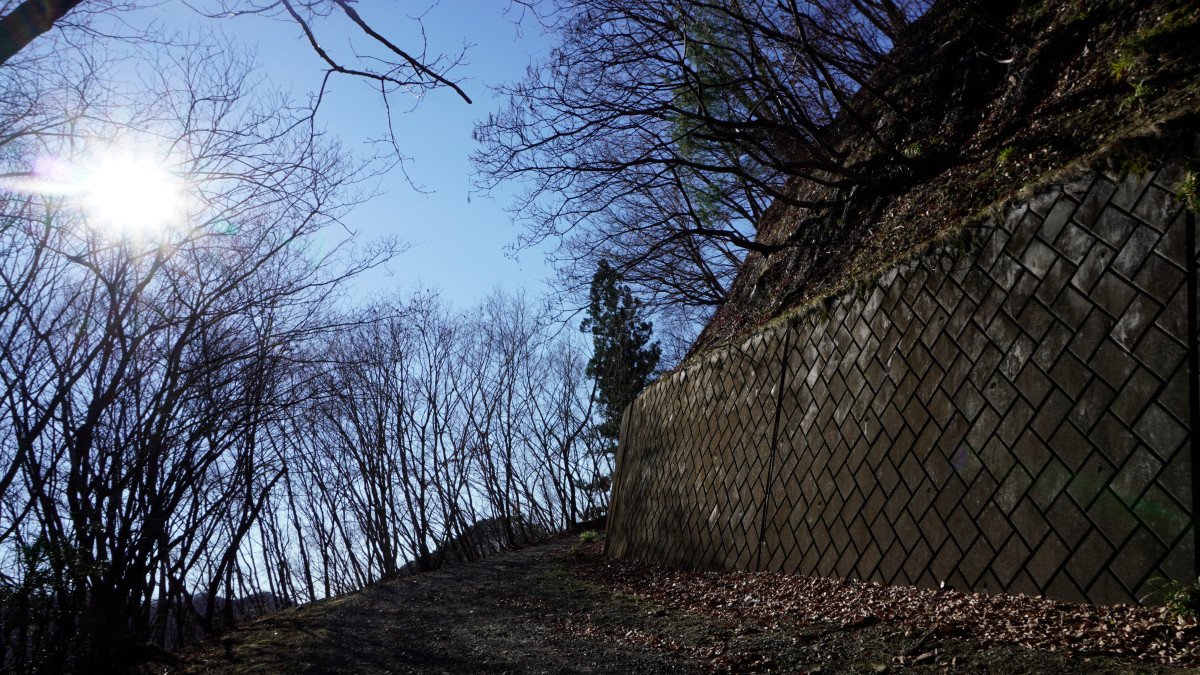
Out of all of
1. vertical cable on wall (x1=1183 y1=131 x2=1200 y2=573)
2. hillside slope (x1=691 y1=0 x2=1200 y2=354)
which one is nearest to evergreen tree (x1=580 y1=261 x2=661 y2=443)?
hillside slope (x1=691 y1=0 x2=1200 y2=354)

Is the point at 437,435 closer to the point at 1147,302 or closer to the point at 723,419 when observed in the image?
the point at 723,419

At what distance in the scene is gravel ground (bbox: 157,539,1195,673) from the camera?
147 inches

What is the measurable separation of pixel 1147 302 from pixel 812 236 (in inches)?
236

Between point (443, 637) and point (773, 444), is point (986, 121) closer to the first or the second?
point (773, 444)

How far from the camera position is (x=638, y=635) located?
5.66 m

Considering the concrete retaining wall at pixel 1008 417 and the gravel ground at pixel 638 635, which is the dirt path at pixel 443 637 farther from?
the concrete retaining wall at pixel 1008 417

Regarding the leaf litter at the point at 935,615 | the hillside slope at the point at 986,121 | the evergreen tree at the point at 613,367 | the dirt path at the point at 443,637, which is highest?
the evergreen tree at the point at 613,367

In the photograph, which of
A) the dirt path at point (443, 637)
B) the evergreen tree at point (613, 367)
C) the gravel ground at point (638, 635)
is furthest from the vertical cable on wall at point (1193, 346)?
the evergreen tree at point (613, 367)

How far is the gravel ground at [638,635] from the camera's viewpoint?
3725mm

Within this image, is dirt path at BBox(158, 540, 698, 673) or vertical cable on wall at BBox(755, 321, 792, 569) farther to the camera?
vertical cable on wall at BBox(755, 321, 792, 569)

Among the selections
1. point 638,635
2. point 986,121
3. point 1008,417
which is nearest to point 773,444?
point 638,635

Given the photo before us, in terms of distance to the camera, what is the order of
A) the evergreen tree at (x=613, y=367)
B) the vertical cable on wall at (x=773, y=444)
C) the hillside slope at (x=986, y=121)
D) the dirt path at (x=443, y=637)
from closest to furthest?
the hillside slope at (x=986, y=121), the dirt path at (x=443, y=637), the vertical cable on wall at (x=773, y=444), the evergreen tree at (x=613, y=367)

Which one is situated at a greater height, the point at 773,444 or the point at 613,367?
the point at 613,367

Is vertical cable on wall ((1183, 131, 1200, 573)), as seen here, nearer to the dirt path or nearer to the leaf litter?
the leaf litter
